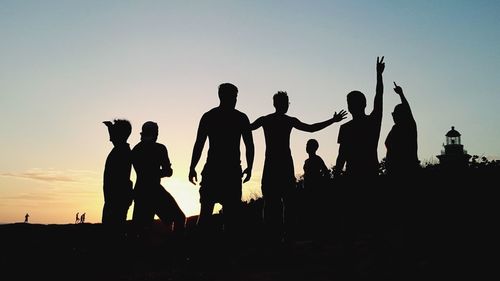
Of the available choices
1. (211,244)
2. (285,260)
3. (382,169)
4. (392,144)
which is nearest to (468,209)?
(392,144)

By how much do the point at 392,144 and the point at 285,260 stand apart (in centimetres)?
310

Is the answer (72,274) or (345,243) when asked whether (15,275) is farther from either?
(345,243)

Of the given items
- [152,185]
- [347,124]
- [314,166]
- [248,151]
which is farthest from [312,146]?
[152,185]

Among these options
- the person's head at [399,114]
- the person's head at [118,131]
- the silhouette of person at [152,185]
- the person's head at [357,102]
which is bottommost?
the silhouette of person at [152,185]

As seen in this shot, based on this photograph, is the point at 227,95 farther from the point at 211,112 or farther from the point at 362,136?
the point at 362,136

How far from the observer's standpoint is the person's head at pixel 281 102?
6.65 m

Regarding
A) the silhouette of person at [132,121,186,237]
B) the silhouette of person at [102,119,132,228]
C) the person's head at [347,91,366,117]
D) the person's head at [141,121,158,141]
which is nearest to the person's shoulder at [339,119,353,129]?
the person's head at [347,91,366,117]

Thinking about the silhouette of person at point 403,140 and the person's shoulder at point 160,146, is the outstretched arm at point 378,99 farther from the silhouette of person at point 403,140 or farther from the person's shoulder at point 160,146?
the person's shoulder at point 160,146

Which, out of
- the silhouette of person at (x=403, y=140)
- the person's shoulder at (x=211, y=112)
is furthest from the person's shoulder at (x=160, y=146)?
the silhouette of person at (x=403, y=140)

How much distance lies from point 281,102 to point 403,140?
2.30m

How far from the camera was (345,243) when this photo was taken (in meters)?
5.81

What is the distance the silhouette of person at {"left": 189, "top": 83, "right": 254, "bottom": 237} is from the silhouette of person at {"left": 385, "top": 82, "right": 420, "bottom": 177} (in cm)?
297

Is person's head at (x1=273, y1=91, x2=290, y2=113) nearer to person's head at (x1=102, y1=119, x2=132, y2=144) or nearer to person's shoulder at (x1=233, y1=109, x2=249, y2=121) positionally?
person's shoulder at (x1=233, y1=109, x2=249, y2=121)

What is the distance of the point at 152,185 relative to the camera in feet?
20.9
